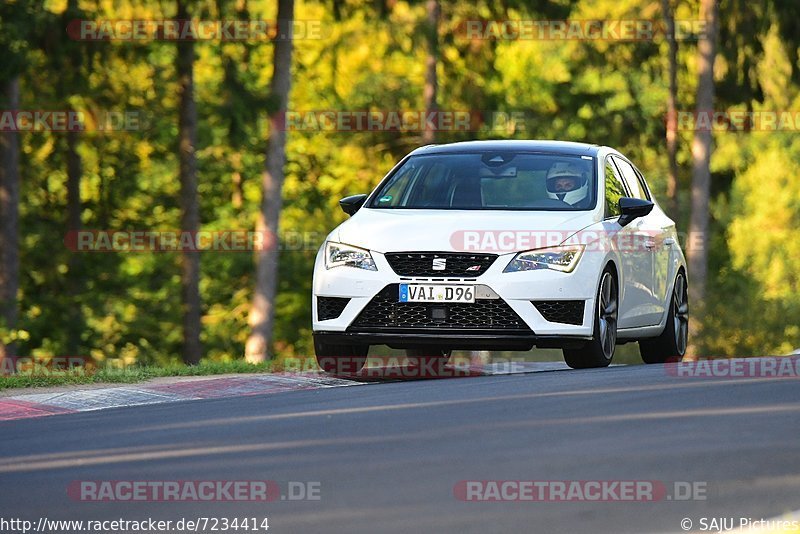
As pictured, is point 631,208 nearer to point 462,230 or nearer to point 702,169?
point 462,230

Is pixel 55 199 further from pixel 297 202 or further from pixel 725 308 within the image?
pixel 725 308

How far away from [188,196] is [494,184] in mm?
25148

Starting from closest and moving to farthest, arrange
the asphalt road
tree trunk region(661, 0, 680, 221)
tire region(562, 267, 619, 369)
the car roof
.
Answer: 1. the asphalt road
2. tire region(562, 267, 619, 369)
3. the car roof
4. tree trunk region(661, 0, 680, 221)

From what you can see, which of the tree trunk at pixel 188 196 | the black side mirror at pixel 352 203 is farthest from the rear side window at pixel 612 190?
the tree trunk at pixel 188 196

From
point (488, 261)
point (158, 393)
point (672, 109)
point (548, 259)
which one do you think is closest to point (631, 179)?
point (548, 259)

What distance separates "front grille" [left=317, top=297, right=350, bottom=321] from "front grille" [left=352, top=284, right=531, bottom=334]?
1.11 ft

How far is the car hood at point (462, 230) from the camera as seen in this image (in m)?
13.1

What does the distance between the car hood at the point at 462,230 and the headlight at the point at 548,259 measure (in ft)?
0.19

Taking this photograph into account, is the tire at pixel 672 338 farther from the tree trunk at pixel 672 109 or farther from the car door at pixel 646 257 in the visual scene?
the tree trunk at pixel 672 109

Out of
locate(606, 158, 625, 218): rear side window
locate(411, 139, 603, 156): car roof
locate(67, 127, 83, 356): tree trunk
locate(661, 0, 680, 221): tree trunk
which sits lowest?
locate(67, 127, 83, 356): tree trunk

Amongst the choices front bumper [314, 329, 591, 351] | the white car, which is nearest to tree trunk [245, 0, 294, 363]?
the white car

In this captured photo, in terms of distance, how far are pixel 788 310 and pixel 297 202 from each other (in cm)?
1781

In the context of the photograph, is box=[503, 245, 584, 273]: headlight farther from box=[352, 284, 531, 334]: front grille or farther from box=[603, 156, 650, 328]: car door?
box=[603, 156, 650, 328]: car door

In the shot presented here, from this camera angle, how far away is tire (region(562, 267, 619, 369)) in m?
13.5
